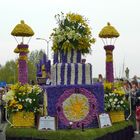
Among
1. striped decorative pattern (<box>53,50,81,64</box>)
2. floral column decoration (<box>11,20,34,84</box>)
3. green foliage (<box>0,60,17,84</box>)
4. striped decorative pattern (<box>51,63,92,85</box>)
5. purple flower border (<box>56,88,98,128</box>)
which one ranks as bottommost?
purple flower border (<box>56,88,98,128</box>)

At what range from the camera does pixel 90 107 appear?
1449cm

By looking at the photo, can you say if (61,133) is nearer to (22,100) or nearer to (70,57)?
(22,100)

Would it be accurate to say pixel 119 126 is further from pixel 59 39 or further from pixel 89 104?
pixel 59 39

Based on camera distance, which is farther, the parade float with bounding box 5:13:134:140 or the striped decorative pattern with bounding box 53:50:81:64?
the striped decorative pattern with bounding box 53:50:81:64

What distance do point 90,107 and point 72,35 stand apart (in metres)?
2.12

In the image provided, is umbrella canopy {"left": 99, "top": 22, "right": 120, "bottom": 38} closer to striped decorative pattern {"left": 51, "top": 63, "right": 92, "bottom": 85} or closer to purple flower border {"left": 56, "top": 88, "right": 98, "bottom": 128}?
striped decorative pattern {"left": 51, "top": 63, "right": 92, "bottom": 85}

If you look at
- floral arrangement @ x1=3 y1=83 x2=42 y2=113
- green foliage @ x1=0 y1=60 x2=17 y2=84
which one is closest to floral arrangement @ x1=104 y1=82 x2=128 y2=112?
floral arrangement @ x1=3 y1=83 x2=42 y2=113

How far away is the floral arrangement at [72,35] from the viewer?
15.0m

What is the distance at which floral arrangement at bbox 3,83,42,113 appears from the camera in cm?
1497

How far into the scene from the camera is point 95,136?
13.2 metres

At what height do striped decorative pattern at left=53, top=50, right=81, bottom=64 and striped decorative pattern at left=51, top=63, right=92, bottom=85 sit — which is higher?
striped decorative pattern at left=53, top=50, right=81, bottom=64

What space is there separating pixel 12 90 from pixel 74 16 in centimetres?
283

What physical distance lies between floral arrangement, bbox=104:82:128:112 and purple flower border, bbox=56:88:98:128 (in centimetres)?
148

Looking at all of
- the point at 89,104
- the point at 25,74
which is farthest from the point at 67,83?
the point at 25,74
